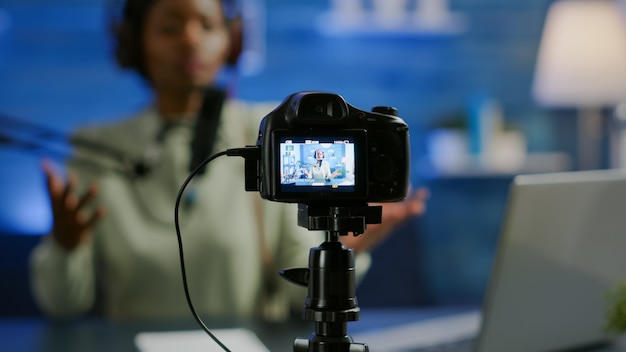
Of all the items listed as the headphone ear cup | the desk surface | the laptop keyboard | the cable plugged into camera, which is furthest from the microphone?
the cable plugged into camera

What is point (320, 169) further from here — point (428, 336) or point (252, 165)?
point (428, 336)

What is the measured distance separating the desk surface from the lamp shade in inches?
63.4

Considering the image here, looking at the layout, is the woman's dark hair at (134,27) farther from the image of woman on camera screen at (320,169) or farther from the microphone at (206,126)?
the image of woman on camera screen at (320,169)

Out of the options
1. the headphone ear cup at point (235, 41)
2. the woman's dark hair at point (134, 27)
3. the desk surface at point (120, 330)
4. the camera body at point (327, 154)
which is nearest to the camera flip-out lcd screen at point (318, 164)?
the camera body at point (327, 154)

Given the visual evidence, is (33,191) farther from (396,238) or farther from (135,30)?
(396,238)

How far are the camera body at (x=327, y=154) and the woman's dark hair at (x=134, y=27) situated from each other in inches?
65.7

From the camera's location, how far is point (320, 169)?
103 cm

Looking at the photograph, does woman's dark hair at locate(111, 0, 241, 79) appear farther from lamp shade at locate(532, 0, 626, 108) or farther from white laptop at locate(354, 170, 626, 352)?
white laptop at locate(354, 170, 626, 352)

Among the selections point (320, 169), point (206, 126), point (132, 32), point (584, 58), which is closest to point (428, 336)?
point (320, 169)

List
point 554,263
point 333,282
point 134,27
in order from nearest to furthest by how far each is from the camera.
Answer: point 333,282, point 554,263, point 134,27

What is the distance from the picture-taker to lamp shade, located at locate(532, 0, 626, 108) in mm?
3275

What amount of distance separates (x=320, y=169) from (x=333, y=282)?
14 cm

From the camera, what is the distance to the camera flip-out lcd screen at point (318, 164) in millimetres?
1018

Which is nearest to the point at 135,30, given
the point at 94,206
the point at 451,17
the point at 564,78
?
the point at 94,206
